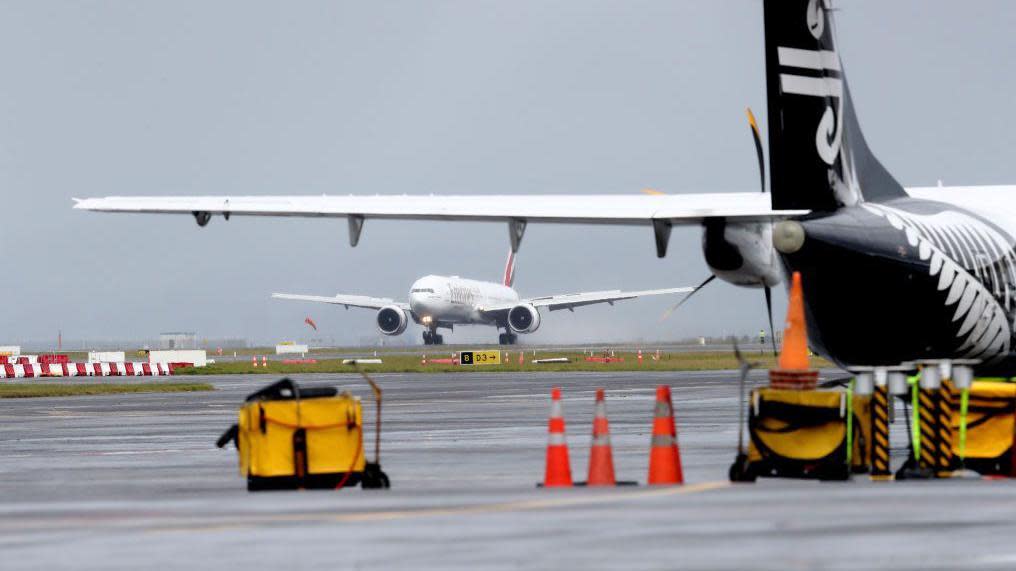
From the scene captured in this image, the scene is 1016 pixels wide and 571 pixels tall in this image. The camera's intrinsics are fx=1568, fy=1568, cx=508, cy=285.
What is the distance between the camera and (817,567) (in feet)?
30.9

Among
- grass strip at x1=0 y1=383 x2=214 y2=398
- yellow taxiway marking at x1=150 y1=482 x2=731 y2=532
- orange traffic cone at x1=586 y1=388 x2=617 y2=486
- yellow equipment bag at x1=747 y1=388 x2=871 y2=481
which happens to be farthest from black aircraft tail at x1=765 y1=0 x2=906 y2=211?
grass strip at x1=0 y1=383 x2=214 y2=398

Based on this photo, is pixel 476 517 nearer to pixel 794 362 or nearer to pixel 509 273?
pixel 794 362

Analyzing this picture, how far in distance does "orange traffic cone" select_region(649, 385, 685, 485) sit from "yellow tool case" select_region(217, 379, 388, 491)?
265 centimetres

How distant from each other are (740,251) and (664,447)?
9116 millimetres

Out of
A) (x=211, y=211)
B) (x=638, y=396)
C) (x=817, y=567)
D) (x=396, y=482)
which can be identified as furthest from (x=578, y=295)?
(x=817, y=567)

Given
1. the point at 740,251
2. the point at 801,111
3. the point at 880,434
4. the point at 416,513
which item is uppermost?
the point at 801,111

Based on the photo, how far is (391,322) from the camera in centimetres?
10556

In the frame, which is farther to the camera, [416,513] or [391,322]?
[391,322]

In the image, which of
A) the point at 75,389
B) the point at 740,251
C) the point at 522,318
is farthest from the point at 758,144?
the point at 522,318

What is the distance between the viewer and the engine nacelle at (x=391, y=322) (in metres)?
105

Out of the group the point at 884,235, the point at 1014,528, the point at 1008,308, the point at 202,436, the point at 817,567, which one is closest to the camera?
the point at 817,567

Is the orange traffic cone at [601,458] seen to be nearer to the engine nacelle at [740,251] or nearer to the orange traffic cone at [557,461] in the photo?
the orange traffic cone at [557,461]

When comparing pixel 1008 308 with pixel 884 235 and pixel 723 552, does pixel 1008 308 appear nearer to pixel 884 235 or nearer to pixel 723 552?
→ pixel 884 235

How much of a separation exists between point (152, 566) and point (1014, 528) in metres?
6.00
